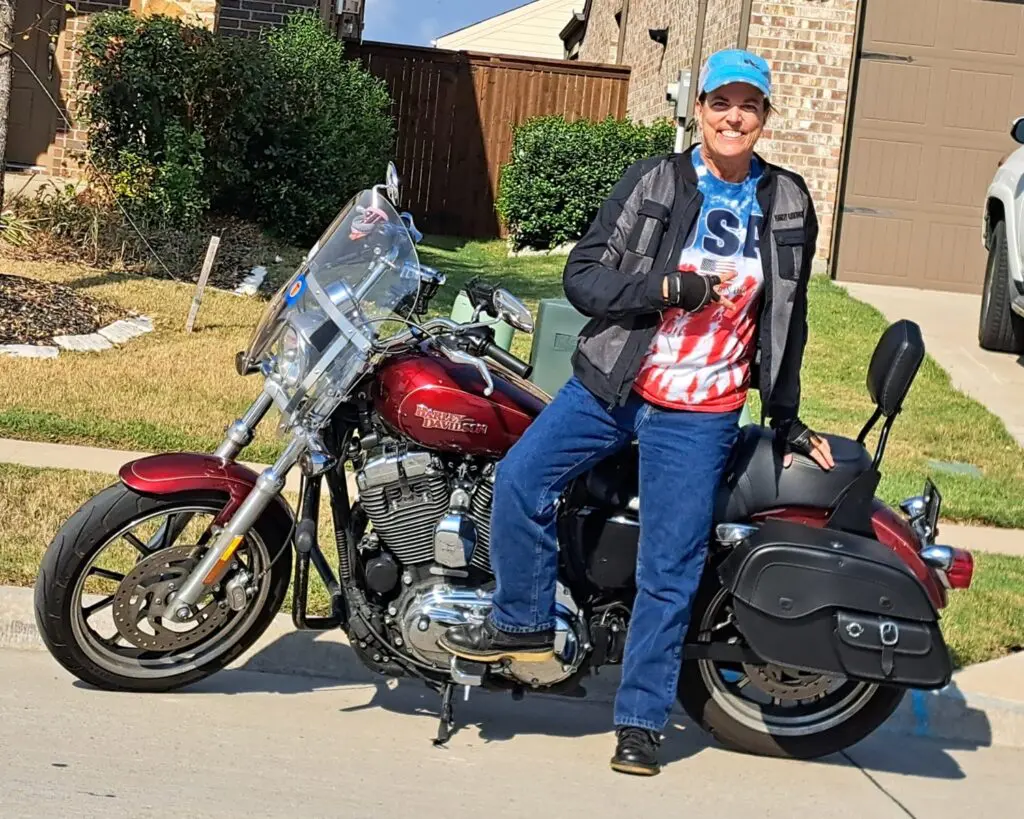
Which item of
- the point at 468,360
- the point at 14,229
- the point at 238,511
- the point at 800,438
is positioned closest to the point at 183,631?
the point at 238,511

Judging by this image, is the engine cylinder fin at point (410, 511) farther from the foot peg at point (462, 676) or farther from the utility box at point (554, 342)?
the utility box at point (554, 342)

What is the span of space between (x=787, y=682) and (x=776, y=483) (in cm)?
67

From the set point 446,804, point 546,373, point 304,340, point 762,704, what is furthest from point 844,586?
point 546,373

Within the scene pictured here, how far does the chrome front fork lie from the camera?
402cm

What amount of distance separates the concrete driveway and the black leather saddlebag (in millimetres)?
5180

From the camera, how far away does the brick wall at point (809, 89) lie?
14.0 meters

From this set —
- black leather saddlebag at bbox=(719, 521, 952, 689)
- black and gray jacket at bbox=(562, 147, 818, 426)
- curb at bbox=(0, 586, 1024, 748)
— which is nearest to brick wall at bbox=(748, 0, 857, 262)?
curb at bbox=(0, 586, 1024, 748)

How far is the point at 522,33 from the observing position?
4259 centimetres

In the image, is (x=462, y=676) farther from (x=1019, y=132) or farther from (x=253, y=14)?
(x=253, y=14)

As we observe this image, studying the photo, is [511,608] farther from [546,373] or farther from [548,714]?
[546,373]

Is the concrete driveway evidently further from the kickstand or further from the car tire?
the kickstand

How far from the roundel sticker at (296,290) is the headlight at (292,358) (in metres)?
0.09

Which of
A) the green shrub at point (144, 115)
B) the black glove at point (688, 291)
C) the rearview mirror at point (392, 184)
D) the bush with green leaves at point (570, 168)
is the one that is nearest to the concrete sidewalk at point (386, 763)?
the black glove at point (688, 291)

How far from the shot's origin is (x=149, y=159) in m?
12.3
